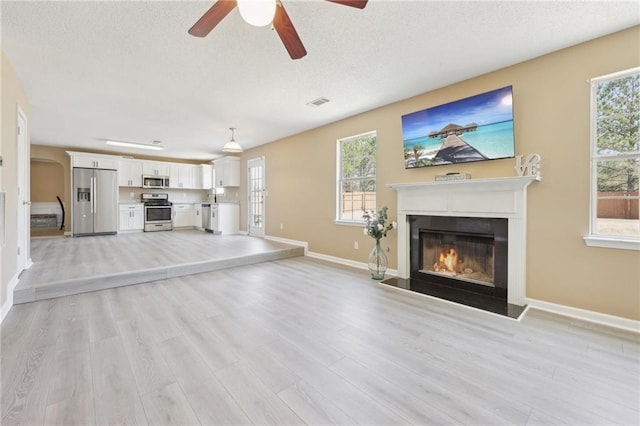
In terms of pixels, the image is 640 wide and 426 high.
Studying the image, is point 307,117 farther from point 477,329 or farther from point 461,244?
point 477,329

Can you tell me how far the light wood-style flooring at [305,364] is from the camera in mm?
1451

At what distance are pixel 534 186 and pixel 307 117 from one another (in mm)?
3374

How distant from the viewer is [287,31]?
6.12 feet

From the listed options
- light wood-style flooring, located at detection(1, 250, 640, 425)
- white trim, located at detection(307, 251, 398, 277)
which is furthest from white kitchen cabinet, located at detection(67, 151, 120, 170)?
white trim, located at detection(307, 251, 398, 277)

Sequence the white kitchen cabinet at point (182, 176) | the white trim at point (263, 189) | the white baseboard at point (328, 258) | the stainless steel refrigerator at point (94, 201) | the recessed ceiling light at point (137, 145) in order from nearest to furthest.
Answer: the white baseboard at point (328, 258) < the recessed ceiling light at point (137, 145) < the white trim at point (263, 189) < the stainless steel refrigerator at point (94, 201) < the white kitchen cabinet at point (182, 176)

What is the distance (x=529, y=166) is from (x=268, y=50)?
2885 millimetres

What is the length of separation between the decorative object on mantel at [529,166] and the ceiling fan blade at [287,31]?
2487 mm

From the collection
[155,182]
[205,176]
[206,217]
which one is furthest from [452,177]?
[155,182]

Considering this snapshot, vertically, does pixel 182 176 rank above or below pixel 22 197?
above

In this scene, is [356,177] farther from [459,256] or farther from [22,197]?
[22,197]

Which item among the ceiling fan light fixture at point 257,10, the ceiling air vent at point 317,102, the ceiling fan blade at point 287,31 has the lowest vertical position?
the ceiling fan light fixture at point 257,10

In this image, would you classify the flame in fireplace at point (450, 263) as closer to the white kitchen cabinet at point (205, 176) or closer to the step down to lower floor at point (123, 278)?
the step down to lower floor at point (123, 278)

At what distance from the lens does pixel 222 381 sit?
66.6 inches

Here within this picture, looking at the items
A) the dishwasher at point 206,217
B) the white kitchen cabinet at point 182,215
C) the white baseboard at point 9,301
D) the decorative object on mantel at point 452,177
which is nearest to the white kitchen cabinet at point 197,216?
the white kitchen cabinet at point 182,215
